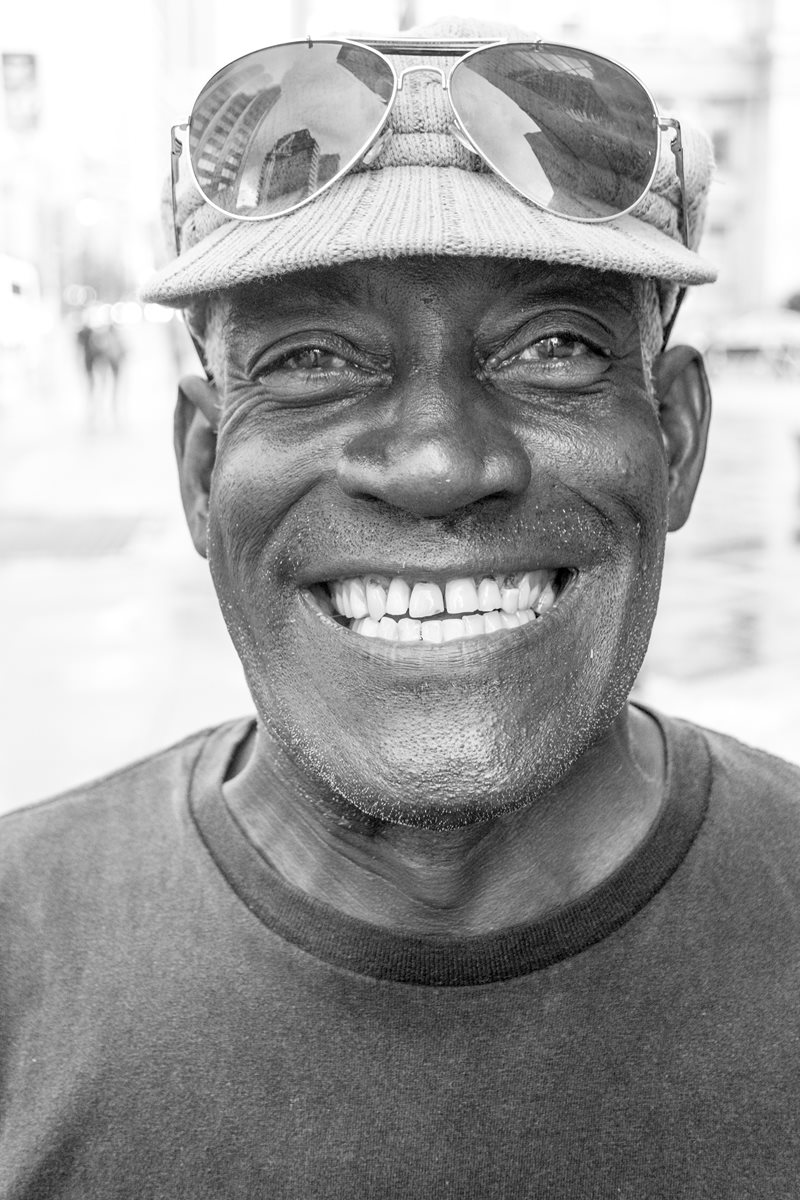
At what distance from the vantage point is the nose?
5.33ft

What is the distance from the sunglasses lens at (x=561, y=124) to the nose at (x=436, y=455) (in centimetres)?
26

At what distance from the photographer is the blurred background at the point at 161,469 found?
655 cm

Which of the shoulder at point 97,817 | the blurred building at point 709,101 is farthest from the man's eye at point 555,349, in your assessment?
the blurred building at point 709,101

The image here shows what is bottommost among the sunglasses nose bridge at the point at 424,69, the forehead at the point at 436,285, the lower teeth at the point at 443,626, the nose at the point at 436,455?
the lower teeth at the point at 443,626

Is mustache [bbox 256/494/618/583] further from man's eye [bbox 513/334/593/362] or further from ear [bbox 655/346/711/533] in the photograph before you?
ear [bbox 655/346/711/533]

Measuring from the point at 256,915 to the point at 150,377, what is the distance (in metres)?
30.4

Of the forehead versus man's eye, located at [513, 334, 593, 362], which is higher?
the forehead

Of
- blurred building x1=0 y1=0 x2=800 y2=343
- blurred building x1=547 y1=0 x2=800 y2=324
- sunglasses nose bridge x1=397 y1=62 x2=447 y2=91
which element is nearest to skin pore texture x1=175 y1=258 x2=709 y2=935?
sunglasses nose bridge x1=397 y1=62 x2=447 y2=91

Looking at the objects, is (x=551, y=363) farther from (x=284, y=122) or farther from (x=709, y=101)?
(x=709, y=101)

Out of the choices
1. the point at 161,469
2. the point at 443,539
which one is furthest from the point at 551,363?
the point at 161,469

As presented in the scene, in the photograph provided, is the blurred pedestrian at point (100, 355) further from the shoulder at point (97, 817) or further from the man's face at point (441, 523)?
the man's face at point (441, 523)

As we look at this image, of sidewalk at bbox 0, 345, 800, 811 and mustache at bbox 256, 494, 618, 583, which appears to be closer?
mustache at bbox 256, 494, 618, 583

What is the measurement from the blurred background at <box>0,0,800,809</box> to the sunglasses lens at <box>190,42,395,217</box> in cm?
5

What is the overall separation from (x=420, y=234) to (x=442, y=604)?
1.45 feet
